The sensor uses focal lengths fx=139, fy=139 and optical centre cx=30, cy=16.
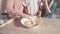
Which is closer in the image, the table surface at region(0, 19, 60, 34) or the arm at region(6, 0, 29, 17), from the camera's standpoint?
the table surface at region(0, 19, 60, 34)

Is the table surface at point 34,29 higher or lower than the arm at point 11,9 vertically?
lower

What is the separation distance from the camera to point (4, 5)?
117cm

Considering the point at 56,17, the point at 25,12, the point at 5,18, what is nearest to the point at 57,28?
the point at 56,17

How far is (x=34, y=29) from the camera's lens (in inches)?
39.1

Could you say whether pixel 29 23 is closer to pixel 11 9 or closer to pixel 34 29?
pixel 34 29

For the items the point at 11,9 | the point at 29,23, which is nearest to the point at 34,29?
the point at 29,23

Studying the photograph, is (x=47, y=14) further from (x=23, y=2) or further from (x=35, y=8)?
(x=23, y=2)

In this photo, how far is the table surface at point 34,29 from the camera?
0.97m

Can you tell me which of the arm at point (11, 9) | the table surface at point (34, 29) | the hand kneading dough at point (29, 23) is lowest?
the table surface at point (34, 29)

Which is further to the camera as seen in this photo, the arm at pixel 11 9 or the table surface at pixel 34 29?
the arm at pixel 11 9

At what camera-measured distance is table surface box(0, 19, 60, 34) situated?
965mm

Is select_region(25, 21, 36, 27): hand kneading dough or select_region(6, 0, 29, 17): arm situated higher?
select_region(6, 0, 29, 17): arm

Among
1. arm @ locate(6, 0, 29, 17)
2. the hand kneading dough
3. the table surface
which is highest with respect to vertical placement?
arm @ locate(6, 0, 29, 17)

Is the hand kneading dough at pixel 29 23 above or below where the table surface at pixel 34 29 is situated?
above
